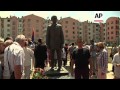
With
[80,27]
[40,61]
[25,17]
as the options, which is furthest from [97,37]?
[40,61]

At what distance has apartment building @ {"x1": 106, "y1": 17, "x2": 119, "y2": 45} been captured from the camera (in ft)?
385

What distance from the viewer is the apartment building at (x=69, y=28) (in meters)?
116

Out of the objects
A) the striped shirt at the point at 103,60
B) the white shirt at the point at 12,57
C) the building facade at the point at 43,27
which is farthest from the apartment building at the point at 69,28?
the white shirt at the point at 12,57

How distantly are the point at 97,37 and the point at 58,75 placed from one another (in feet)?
418

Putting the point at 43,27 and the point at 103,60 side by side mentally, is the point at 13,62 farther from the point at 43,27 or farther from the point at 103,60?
the point at 43,27

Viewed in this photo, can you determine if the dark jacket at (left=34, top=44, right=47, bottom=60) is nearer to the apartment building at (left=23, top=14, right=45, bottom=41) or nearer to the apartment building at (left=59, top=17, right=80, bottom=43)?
the apartment building at (left=23, top=14, right=45, bottom=41)

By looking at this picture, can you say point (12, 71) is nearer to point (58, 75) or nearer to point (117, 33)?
point (58, 75)

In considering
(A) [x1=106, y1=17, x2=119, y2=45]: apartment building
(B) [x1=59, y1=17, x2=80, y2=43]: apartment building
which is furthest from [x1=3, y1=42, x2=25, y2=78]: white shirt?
(A) [x1=106, y1=17, x2=119, y2=45]: apartment building

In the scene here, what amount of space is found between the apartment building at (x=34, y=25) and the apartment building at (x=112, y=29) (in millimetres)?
23639

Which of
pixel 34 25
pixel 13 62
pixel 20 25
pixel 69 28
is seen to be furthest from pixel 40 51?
pixel 20 25

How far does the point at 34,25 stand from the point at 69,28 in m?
12.5

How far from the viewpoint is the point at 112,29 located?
12044cm
